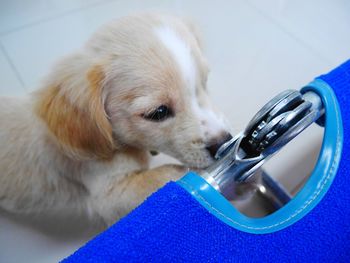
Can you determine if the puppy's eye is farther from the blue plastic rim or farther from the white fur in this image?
the blue plastic rim

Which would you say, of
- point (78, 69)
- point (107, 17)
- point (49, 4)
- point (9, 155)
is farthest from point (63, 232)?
point (49, 4)

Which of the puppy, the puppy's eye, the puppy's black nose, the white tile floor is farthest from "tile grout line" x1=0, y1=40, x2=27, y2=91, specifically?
the puppy's black nose

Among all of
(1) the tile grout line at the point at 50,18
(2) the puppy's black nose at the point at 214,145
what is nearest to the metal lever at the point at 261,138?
(2) the puppy's black nose at the point at 214,145

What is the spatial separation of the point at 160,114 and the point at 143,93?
63mm

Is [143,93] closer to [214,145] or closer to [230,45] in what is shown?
[214,145]

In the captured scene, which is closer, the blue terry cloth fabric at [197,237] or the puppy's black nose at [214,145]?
the blue terry cloth fabric at [197,237]

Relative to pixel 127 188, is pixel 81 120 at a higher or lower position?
higher

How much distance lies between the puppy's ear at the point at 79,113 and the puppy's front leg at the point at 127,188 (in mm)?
108

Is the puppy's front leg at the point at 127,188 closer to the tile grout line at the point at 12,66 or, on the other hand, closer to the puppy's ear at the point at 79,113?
the puppy's ear at the point at 79,113

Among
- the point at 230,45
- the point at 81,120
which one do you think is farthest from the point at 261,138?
the point at 230,45

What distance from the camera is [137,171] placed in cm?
86

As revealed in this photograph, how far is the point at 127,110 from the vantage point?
0.76 meters

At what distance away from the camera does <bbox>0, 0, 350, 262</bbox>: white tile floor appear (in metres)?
1.25

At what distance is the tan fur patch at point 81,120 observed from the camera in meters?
0.73
